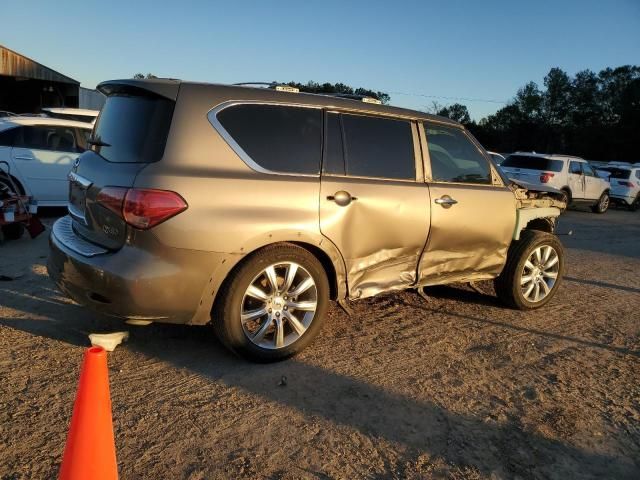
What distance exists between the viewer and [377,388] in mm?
3564

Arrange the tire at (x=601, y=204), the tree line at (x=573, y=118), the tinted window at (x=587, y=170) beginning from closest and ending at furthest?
the tinted window at (x=587, y=170) → the tire at (x=601, y=204) → the tree line at (x=573, y=118)

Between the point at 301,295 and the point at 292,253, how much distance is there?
1.14ft

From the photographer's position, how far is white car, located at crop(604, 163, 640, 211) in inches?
787

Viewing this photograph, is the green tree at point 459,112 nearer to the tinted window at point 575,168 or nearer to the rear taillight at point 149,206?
the tinted window at point 575,168

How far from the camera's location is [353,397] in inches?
135

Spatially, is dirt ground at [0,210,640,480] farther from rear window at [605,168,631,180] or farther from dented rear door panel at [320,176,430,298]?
rear window at [605,168,631,180]

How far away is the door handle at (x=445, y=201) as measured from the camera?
4.51 m

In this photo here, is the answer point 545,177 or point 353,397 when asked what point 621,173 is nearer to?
point 545,177

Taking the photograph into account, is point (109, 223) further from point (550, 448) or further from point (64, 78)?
point (64, 78)

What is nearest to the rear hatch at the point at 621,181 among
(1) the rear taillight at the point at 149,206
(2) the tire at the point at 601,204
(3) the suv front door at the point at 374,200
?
(2) the tire at the point at 601,204

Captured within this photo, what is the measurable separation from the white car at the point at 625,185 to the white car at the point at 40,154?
60.1ft

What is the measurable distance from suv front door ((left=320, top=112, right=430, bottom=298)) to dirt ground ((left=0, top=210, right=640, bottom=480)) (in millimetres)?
607

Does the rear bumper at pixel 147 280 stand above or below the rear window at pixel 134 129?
below

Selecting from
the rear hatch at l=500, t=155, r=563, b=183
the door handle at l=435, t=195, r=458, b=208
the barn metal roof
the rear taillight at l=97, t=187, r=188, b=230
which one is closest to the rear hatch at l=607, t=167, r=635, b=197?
the rear hatch at l=500, t=155, r=563, b=183
